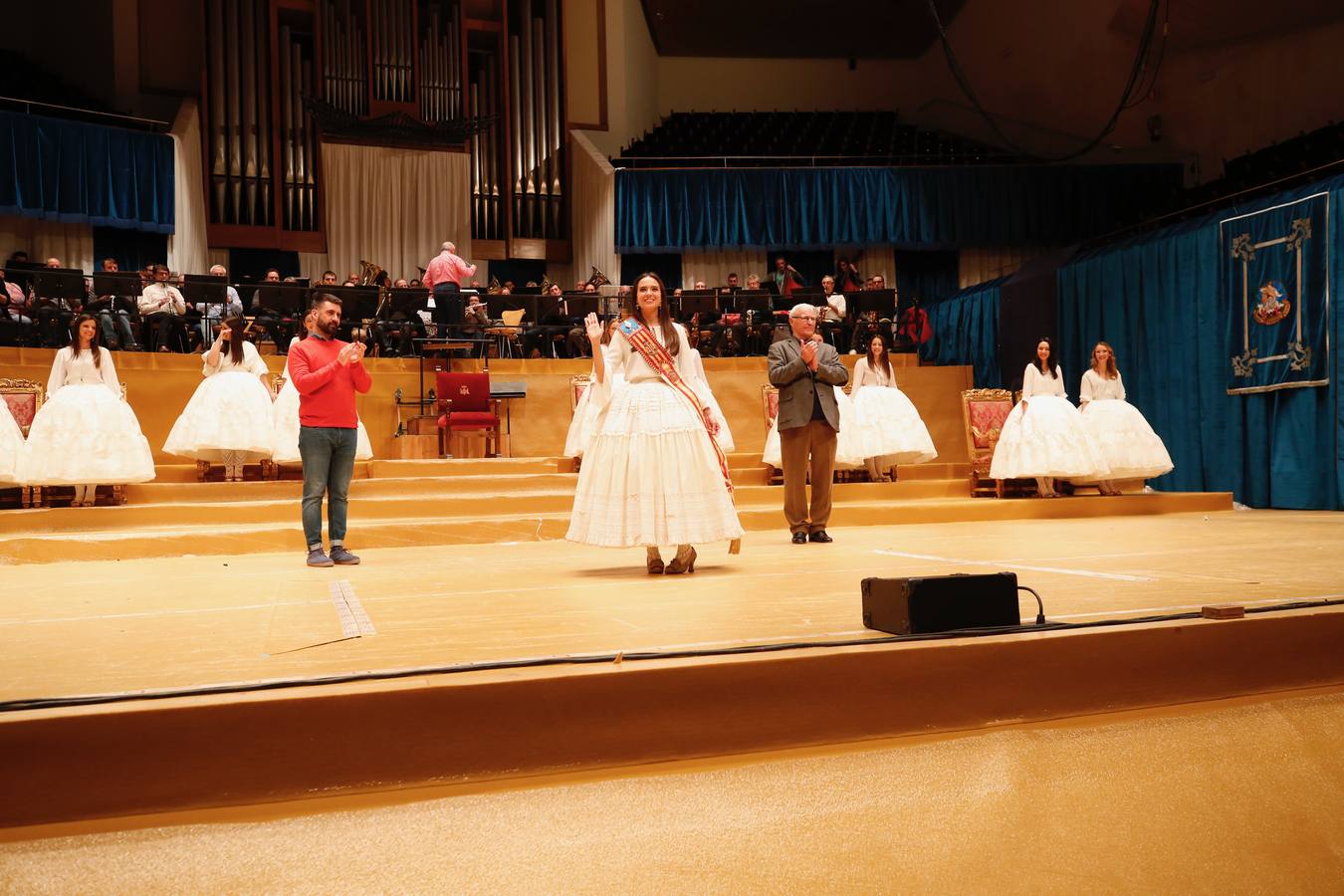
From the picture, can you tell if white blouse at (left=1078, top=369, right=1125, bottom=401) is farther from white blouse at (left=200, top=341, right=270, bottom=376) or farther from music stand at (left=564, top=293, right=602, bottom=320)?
white blouse at (left=200, top=341, right=270, bottom=376)

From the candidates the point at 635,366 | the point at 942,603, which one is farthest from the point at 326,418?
the point at 942,603

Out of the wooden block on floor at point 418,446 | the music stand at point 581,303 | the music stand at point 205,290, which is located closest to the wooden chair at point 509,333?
the music stand at point 581,303

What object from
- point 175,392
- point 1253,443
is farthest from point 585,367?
point 1253,443

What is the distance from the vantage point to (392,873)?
1594mm

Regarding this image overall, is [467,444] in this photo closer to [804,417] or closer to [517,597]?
[804,417]

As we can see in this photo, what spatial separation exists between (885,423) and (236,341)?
17.7ft

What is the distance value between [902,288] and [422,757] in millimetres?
14903

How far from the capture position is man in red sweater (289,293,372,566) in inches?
193

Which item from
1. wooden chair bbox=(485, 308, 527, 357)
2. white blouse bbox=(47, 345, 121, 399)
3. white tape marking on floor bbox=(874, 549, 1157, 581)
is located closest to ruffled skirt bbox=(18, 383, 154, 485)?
white blouse bbox=(47, 345, 121, 399)

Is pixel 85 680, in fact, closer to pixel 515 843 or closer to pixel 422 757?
pixel 422 757

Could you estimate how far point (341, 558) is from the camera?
16.4 feet

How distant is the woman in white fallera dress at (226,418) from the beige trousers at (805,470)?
4129mm

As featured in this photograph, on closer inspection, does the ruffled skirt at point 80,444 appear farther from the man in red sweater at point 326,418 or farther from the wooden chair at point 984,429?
the wooden chair at point 984,429

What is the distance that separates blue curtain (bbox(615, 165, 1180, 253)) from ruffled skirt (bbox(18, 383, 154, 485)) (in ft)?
29.4
